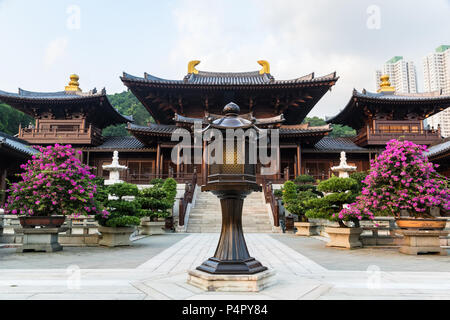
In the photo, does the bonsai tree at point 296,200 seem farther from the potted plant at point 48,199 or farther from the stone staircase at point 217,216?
the potted plant at point 48,199

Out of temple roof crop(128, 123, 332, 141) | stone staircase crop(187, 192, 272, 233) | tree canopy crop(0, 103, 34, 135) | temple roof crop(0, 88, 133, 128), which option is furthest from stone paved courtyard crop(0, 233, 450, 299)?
tree canopy crop(0, 103, 34, 135)

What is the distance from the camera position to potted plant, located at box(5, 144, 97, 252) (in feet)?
25.5

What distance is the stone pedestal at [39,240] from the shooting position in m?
7.64

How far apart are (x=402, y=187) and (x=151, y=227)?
9.35 metres

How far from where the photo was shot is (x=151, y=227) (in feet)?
41.1

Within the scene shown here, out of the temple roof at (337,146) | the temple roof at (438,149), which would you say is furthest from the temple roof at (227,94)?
the temple roof at (438,149)

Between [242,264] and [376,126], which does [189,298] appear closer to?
[242,264]

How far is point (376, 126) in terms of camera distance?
23359mm

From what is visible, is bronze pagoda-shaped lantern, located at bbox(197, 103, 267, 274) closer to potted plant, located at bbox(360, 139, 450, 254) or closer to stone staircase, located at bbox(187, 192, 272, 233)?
potted plant, located at bbox(360, 139, 450, 254)

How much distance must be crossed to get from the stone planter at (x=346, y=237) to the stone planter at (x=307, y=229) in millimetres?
3414

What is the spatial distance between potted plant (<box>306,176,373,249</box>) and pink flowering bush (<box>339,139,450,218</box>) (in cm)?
45

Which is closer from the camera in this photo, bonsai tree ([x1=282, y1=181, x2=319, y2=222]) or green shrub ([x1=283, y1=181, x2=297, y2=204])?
bonsai tree ([x1=282, y1=181, x2=319, y2=222])

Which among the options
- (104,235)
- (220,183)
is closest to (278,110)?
(104,235)
